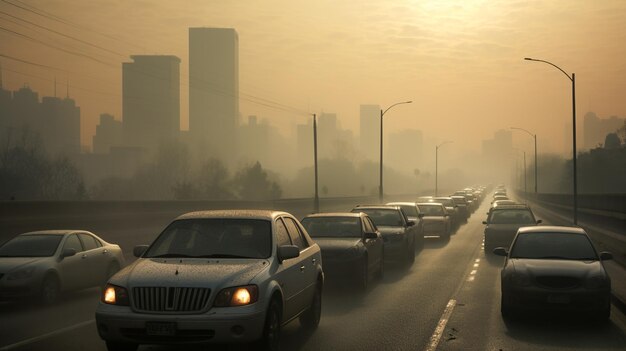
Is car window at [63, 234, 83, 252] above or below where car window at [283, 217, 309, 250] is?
below

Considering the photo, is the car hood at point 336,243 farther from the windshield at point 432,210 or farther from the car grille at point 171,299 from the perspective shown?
the windshield at point 432,210

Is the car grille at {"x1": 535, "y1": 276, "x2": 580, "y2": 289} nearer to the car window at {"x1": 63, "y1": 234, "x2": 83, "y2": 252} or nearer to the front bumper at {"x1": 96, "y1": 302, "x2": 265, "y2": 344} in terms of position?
the front bumper at {"x1": 96, "y1": 302, "x2": 265, "y2": 344}

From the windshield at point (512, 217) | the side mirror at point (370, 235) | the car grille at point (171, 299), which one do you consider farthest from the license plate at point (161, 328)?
the windshield at point (512, 217)

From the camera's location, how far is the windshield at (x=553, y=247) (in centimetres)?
1269

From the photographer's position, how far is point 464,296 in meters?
14.9

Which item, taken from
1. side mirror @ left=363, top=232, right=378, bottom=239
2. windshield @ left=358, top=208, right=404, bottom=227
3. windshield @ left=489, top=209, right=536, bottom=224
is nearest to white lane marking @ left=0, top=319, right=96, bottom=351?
side mirror @ left=363, top=232, right=378, bottom=239

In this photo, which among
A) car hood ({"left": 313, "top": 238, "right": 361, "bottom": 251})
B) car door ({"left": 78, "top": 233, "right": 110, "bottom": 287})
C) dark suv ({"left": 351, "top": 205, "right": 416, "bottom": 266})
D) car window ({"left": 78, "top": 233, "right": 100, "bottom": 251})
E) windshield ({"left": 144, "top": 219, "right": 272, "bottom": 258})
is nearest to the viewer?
windshield ({"left": 144, "top": 219, "right": 272, "bottom": 258})

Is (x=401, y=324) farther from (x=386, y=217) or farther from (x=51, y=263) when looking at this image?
(x=386, y=217)

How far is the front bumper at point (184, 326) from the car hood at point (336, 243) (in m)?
7.64

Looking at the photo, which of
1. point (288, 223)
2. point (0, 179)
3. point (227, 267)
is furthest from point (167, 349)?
point (0, 179)

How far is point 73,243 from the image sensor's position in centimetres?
1588

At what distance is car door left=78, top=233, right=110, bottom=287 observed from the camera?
52.6ft

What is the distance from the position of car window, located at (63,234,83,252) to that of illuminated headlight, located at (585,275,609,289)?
9.99 meters

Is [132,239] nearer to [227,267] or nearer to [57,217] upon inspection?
[57,217]
